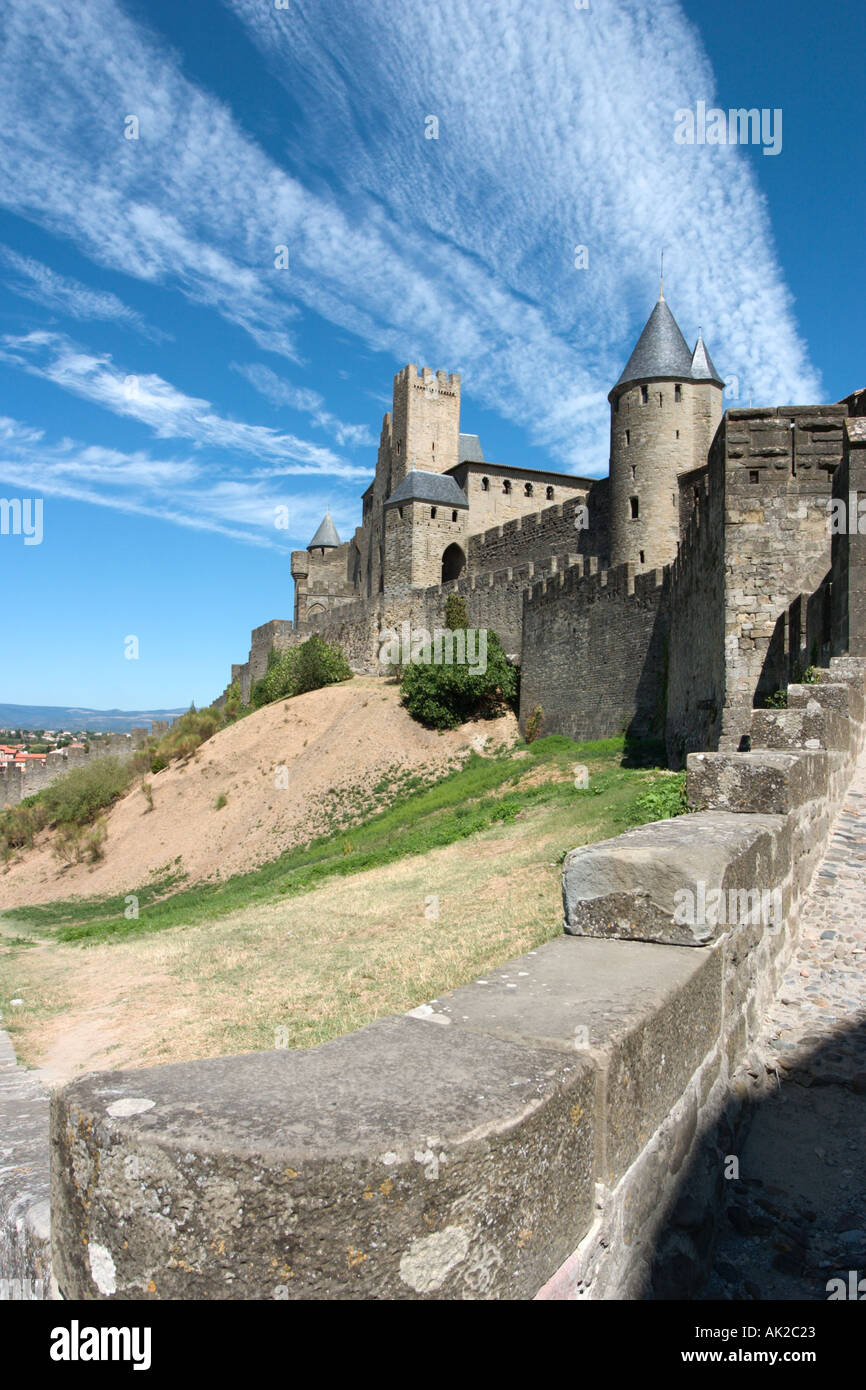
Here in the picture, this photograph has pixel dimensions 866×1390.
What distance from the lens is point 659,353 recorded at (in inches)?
1268

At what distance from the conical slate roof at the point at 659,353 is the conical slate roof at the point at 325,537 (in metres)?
34.4

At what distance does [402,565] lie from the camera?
44906 mm

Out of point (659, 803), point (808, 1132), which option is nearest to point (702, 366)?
point (659, 803)

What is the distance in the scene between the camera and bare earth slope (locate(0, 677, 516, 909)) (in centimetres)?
2625

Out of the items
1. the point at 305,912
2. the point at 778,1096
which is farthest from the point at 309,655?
the point at 778,1096

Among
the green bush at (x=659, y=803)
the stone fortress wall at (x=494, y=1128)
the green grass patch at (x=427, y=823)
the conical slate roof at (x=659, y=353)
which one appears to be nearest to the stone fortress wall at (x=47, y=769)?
the green grass patch at (x=427, y=823)

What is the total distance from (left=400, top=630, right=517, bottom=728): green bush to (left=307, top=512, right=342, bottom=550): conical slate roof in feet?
109

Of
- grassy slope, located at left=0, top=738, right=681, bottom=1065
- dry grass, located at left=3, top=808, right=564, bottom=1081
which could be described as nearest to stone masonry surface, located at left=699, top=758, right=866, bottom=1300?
grassy slope, located at left=0, top=738, right=681, bottom=1065

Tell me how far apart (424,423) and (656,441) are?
73.1ft

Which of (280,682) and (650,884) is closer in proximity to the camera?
(650,884)

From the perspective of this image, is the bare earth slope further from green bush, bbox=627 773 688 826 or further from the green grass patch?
green bush, bbox=627 773 688 826

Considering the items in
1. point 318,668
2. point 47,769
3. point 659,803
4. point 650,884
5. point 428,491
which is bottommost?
point 47,769

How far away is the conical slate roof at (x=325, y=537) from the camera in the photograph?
209ft

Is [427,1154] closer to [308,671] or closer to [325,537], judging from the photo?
→ [308,671]
